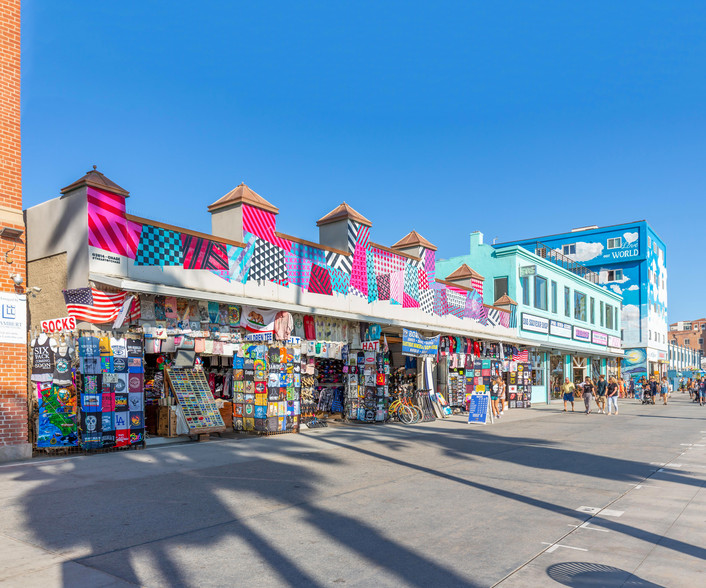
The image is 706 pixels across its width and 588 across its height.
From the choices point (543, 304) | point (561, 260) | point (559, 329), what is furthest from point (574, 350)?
point (561, 260)

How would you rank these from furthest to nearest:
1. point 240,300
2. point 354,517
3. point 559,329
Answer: point 559,329 → point 240,300 → point 354,517

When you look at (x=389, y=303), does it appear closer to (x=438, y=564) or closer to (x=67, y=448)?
(x=67, y=448)

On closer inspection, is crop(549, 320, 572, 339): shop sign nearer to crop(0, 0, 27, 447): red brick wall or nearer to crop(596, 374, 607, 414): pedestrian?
crop(596, 374, 607, 414): pedestrian

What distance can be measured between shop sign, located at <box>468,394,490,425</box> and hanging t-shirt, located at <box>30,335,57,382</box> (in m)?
13.8

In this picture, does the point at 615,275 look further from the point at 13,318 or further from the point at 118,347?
the point at 13,318

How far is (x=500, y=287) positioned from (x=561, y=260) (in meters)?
14.2

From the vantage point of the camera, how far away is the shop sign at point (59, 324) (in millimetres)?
12391

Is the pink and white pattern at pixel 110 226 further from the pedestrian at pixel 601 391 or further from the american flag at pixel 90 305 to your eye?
the pedestrian at pixel 601 391

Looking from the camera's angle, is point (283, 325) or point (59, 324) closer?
point (59, 324)

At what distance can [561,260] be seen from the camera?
147 ft

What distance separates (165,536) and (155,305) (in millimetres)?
8022

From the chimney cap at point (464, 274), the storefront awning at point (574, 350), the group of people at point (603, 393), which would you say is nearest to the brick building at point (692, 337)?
the storefront awning at point (574, 350)

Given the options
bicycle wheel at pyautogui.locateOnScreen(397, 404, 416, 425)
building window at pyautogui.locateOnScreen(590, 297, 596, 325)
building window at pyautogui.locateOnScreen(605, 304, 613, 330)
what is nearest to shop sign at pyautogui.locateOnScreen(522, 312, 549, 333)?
building window at pyautogui.locateOnScreen(590, 297, 596, 325)

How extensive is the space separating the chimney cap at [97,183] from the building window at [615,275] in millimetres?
56033
